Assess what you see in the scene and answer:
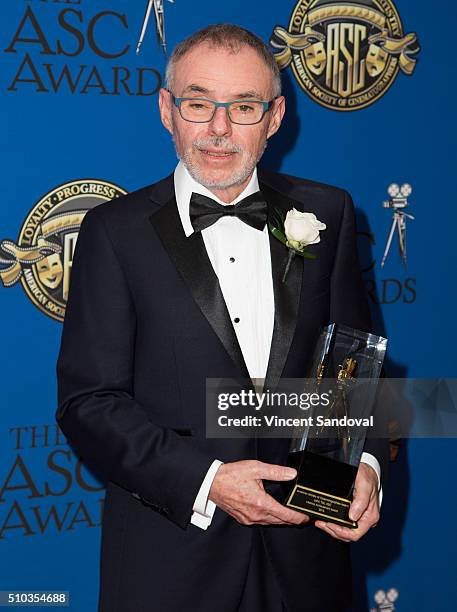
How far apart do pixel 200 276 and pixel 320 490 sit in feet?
1.83

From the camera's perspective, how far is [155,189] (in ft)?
7.04

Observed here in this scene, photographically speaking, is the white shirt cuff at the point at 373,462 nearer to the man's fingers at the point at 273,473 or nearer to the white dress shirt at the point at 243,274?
the white dress shirt at the point at 243,274

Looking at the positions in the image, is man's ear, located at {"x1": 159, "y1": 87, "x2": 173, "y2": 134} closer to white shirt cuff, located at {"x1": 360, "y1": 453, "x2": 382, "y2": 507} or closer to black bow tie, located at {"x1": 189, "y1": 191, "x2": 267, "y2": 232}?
black bow tie, located at {"x1": 189, "y1": 191, "x2": 267, "y2": 232}

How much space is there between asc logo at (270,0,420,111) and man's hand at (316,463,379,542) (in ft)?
5.91

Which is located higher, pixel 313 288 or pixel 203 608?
pixel 313 288

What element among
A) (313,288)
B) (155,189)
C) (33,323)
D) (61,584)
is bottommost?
(61,584)

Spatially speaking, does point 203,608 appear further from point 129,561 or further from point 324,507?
point 324,507

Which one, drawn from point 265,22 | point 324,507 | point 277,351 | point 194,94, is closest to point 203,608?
point 324,507

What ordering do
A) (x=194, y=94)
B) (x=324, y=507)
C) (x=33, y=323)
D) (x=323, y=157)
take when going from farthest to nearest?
1. (x=323, y=157)
2. (x=33, y=323)
3. (x=194, y=94)
4. (x=324, y=507)

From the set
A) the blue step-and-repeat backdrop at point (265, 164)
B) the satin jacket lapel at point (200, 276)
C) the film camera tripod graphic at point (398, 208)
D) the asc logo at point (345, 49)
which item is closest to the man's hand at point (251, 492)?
the satin jacket lapel at point (200, 276)

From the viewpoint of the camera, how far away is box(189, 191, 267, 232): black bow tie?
6.75ft

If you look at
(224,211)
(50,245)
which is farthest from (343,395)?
(50,245)

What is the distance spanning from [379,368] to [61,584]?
1.80 metres

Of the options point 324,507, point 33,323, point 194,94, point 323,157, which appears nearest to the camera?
point 324,507
